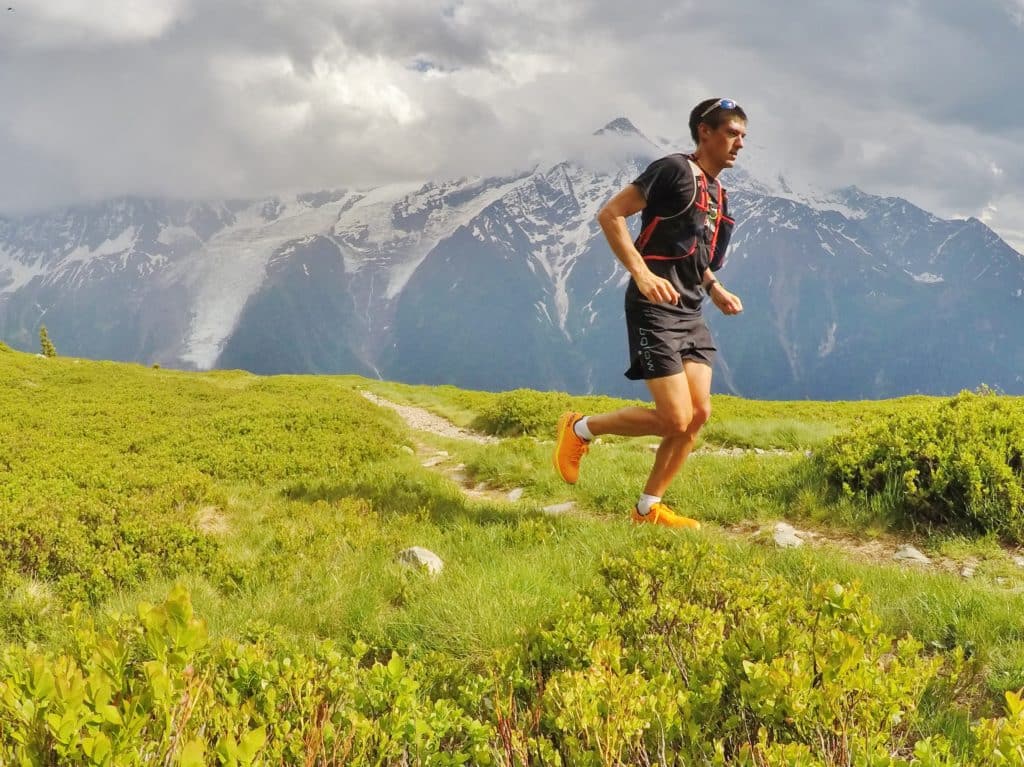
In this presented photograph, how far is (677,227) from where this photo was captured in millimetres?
5246

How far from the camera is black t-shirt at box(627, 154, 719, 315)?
198 inches

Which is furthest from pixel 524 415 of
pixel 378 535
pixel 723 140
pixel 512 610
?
pixel 512 610

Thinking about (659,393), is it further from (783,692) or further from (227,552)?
(227,552)

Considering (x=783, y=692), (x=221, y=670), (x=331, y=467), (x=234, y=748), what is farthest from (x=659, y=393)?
(x=331, y=467)

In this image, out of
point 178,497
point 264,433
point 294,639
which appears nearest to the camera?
point 294,639

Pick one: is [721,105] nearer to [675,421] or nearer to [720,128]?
[720,128]

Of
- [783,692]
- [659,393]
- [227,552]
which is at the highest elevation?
[659,393]

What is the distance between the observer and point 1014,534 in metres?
5.02

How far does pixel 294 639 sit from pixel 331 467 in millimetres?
6179

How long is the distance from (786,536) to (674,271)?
2.68m

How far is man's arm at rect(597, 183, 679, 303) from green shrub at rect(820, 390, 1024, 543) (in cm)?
295

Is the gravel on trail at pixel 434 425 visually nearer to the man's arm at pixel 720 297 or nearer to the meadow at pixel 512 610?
the meadow at pixel 512 610

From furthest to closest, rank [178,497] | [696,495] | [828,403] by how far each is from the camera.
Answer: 1. [828,403]
2. [178,497]
3. [696,495]

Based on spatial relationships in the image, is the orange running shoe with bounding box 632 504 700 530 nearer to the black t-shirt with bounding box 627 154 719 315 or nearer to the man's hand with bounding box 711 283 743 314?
the black t-shirt with bounding box 627 154 719 315
